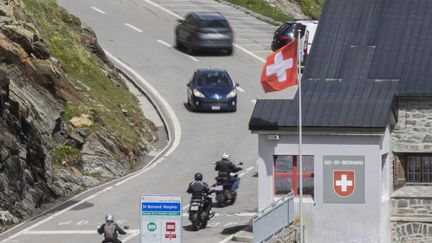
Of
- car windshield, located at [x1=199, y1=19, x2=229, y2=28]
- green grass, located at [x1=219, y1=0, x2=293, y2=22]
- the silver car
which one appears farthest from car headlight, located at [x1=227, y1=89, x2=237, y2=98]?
green grass, located at [x1=219, y1=0, x2=293, y2=22]

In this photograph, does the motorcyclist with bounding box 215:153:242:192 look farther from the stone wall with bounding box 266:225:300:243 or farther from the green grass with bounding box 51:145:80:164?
the green grass with bounding box 51:145:80:164

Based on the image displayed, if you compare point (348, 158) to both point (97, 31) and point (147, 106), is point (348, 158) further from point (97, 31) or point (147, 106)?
point (97, 31)

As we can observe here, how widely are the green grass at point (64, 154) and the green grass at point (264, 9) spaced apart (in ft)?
109

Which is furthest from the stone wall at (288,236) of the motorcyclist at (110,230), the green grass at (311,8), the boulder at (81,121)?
the green grass at (311,8)

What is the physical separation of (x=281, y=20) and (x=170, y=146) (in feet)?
89.2

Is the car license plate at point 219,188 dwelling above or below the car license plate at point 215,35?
below

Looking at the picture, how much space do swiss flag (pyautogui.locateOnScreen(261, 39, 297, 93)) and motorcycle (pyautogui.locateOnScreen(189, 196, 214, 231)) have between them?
3722 millimetres

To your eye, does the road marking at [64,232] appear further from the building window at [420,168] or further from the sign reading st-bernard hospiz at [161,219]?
the building window at [420,168]

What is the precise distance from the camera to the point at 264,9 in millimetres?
76438

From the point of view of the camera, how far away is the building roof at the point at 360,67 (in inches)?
1346

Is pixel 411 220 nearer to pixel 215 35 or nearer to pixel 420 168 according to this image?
pixel 420 168

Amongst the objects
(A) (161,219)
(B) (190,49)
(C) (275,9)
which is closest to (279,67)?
(A) (161,219)

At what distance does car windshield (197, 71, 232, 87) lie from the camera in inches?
2076

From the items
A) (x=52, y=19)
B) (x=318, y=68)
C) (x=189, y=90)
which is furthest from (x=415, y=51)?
(x=52, y=19)
